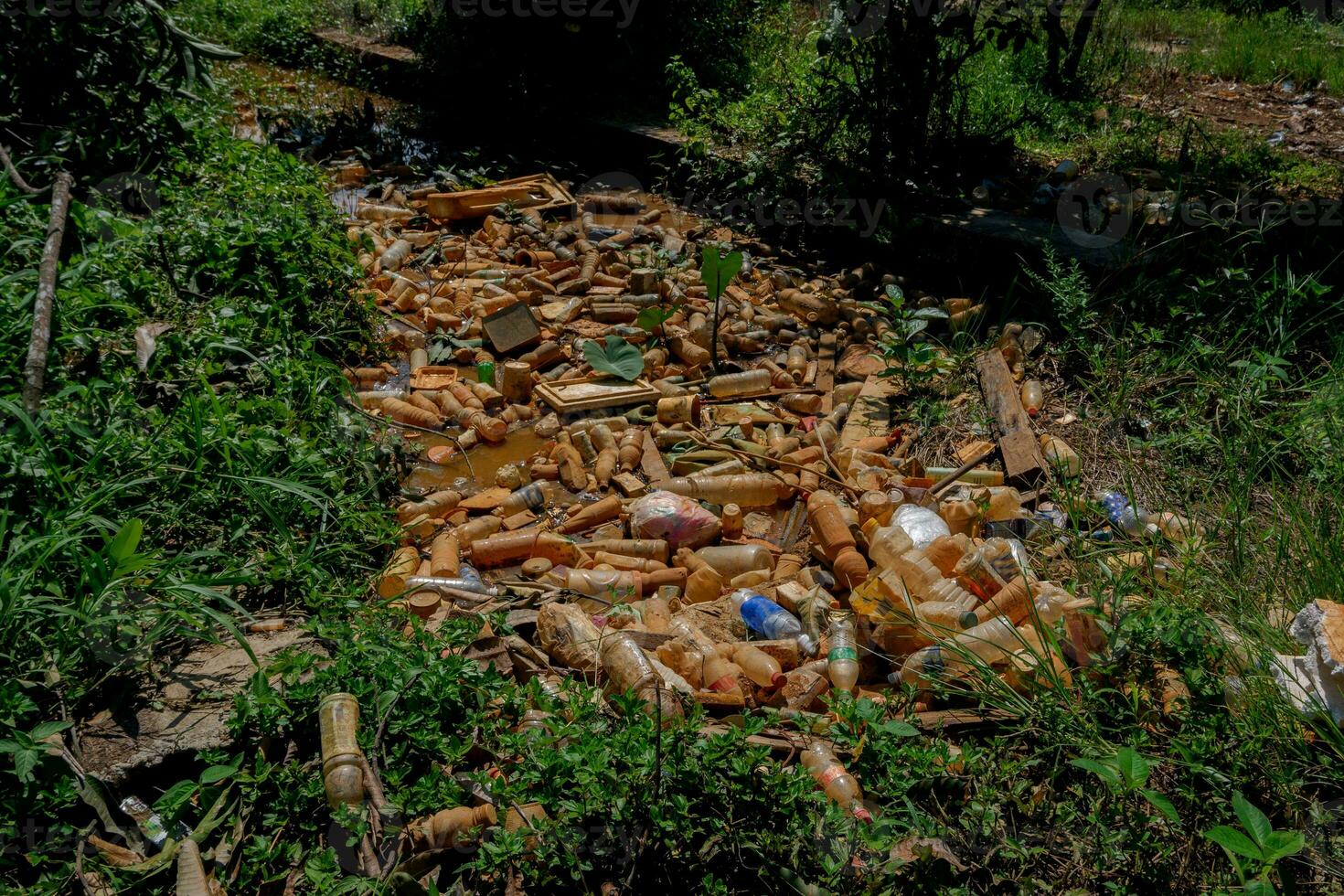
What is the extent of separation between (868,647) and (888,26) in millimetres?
4814

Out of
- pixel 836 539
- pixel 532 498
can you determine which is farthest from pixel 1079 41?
pixel 532 498

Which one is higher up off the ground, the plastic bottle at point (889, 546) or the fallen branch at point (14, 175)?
the fallen branch at point (14, 175)

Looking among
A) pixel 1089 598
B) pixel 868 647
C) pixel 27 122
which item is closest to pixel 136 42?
pixel 27 122

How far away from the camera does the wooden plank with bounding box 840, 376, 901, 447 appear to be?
4098mm

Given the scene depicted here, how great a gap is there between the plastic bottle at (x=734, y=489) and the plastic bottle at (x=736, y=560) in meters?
0.39

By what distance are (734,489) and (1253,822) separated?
230 cm

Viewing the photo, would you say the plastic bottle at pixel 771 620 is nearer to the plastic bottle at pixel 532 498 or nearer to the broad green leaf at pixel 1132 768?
the broad green leaf at pixel 1132 768

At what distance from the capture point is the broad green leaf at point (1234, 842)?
1.59 metres

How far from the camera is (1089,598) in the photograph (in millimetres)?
2650

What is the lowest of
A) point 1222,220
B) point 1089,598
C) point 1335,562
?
point 1089,598

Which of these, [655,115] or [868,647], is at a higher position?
[655,115]

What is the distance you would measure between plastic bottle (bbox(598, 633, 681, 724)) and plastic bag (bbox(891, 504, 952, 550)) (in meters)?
1.13

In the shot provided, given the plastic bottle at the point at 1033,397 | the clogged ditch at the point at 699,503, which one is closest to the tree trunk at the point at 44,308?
the clogged ditch at the point at 699,503

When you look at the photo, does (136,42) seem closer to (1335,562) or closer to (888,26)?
(888,26)
